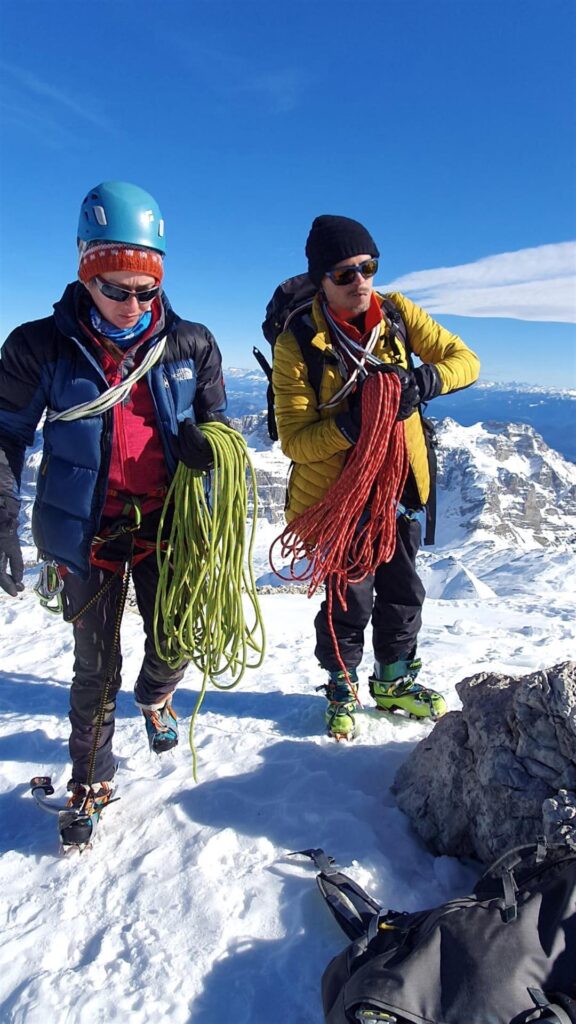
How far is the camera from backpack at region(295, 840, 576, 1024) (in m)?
1.75

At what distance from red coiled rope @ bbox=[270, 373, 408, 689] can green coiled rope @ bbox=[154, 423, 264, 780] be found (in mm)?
546

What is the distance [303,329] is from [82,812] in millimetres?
2824

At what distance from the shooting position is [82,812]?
3.04 m

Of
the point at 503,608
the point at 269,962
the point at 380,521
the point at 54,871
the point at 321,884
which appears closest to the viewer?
the point at 269,962

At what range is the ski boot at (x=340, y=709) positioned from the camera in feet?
12.6

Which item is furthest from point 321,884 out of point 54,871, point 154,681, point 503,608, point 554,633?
point 503,608

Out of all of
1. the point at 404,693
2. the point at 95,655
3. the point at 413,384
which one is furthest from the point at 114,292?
the point at 404,693

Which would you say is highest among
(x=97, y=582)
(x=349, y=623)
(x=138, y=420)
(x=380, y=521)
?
(x=138, y=420)

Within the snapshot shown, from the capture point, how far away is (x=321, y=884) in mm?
2502

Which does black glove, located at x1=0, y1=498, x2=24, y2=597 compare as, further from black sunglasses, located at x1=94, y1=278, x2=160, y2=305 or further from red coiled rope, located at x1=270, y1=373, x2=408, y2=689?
red coiled rope, located at x1=270, y1=373, x2=408, y2=689

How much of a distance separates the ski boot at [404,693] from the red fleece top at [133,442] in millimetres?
2072

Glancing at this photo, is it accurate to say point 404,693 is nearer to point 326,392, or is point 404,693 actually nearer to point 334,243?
point 326,392

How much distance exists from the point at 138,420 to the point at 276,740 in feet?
7.21

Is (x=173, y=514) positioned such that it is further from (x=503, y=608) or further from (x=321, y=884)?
(x=503, y=608)
